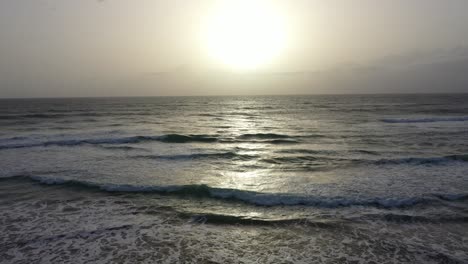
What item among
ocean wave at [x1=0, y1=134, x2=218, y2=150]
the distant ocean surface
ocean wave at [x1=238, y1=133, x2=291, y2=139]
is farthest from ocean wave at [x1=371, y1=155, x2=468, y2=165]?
ocean wave at [x1=0, y1=134, x2=218, y2=150]

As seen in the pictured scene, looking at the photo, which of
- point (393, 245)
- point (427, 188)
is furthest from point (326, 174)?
point (393, 245)

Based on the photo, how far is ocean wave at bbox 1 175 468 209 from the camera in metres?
10.0

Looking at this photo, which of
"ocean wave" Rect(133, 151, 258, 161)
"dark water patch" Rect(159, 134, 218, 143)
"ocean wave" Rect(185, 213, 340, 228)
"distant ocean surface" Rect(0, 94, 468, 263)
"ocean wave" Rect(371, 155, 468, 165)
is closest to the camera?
"distant ocean surface" Rect(0, 94, 468, 263)

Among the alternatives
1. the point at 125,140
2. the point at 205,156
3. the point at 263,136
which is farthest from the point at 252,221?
the point at 263,136

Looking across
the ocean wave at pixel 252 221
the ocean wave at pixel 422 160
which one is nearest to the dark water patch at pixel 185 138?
the ocean wave at pixel 422 160

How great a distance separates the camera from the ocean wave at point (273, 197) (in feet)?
32.8

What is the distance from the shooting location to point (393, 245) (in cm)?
721

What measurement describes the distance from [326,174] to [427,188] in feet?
12.1

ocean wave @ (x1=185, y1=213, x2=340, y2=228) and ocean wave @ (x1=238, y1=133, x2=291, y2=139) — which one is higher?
ocean wave @ (x1=185, y1=213, x2=340, y2=228)

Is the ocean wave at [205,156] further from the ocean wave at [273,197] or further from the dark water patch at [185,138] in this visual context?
the dark water patch at [185,138]

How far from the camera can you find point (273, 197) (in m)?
10.6

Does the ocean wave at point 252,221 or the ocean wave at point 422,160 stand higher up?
the ocean wave at point 422,160

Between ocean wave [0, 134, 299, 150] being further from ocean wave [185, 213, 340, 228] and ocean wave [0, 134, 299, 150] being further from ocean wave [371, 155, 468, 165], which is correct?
ocean wave [185, 213, 340, 228]

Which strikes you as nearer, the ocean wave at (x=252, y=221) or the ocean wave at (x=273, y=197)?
the ocean wave at (x=252, y=221)
